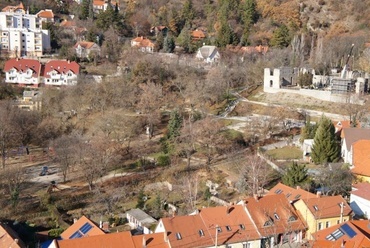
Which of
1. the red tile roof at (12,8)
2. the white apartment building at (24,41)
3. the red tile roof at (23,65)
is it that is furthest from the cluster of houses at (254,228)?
the red tile roof at (12,8)

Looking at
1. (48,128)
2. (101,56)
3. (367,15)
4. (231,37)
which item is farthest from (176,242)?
(367,15)

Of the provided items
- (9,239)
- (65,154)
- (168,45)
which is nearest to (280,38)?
(168,45)

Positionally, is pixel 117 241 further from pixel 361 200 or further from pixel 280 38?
pixel 280 38

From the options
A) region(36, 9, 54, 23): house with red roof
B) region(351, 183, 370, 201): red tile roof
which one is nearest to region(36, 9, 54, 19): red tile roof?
region(36, 9, 54, 23): house with red roof

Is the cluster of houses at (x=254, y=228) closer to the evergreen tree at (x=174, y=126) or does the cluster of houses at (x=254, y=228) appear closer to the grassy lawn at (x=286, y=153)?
the grassy lawn at (x=286, y=153)

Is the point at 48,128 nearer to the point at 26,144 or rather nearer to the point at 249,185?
the point at 26,144

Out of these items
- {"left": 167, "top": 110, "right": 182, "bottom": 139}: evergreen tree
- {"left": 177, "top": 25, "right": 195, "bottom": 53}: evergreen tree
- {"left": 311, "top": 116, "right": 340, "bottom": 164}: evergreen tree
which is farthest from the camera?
{"left": 177, "top": 25, "right": 195, "bottom": 53}: evergreen tree

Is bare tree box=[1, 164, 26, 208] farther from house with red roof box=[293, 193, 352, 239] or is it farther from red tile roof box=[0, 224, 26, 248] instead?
house with red roof box=[293, 193, 352, 239]
